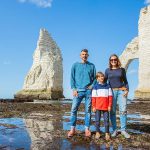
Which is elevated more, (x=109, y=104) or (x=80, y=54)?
(x=80, y=54)

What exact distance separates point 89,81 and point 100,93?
438 mm

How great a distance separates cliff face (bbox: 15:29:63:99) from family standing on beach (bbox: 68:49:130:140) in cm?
3889

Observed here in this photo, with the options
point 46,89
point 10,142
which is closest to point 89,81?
point 10,142

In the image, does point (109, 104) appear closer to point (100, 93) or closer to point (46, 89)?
point (100, 93)

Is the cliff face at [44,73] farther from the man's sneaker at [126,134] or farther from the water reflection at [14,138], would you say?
the man's sneaker at [126,134]

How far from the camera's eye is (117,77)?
8406 mm

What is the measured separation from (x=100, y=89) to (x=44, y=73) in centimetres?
4212

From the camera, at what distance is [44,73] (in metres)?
50.1

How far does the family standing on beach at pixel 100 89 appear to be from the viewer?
8.24 meters

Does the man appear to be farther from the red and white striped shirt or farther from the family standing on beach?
the red and white striped shirt

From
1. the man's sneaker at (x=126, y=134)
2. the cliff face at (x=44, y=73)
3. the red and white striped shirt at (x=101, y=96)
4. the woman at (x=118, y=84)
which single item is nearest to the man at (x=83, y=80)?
the red and white striped shirt at (x=101, y=96)

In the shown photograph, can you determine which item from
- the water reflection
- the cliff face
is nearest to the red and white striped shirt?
the water reflection

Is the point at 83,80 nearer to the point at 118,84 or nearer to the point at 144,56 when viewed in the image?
the point at 118,84

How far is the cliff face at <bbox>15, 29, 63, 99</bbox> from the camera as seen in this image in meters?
48.7
